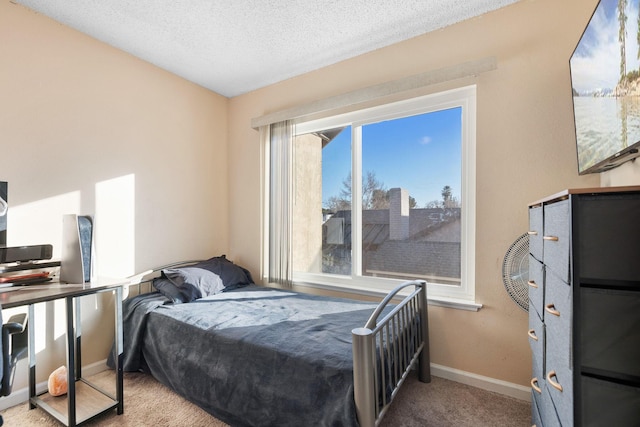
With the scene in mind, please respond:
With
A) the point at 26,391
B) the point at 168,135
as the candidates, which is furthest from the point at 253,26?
the point at 26,391

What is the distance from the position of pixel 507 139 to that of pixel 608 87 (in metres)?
0.88

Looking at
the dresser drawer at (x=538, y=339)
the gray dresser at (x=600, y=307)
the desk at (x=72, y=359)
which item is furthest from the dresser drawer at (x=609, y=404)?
the desk at (x=72, y=359)

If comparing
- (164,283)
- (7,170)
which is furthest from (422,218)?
(7,170)

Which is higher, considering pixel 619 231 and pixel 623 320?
pixel 619 231

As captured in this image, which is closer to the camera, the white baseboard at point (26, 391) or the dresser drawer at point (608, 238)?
the dresser drawer at point (608, 238)

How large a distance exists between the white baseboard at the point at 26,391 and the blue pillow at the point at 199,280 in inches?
27.7

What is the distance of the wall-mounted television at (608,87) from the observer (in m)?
0.95

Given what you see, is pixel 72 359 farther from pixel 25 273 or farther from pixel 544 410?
pixel 544 410

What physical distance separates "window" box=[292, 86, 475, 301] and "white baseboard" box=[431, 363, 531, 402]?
528 millimetres

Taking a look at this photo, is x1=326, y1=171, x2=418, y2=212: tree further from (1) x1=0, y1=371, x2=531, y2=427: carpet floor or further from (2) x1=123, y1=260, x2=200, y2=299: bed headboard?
(2) x1=123, y1=260, x2=200, y2=299: bed headboard

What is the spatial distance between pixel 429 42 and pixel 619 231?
2027mm

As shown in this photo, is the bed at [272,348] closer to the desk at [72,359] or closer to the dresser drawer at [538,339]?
the desk at [72,359]

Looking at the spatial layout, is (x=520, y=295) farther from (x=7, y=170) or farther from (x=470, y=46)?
(x=7, y=170)

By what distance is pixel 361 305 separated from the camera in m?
2.31
